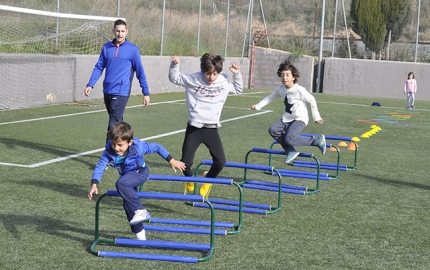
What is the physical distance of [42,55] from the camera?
1806 centimetres

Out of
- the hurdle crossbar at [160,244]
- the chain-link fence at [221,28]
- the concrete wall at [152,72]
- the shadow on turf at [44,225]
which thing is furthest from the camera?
the chain-link fence at [221,28]

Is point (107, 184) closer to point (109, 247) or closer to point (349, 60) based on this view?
point (109, 247)

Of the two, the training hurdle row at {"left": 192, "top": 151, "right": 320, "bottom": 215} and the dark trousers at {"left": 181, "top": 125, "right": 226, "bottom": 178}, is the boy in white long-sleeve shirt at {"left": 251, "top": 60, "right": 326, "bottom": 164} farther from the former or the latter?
the dark trousers at {"left": 181, "top": 125, "right": 226, "bottom": 178}

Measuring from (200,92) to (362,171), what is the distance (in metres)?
3.62

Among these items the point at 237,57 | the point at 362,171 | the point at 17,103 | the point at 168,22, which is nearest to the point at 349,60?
the point at 237,57

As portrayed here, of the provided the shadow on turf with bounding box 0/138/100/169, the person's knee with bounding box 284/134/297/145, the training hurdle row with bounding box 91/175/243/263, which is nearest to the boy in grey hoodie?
the training hurdle row with bounding box 91/175/243/263

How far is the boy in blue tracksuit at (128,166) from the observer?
573 centimetres

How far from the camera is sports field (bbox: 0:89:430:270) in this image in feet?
19.0

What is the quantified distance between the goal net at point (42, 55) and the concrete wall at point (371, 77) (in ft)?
46.8

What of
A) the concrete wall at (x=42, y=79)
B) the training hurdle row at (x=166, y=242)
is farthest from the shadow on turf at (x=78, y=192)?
the concrete wall at (x=42, y=79)

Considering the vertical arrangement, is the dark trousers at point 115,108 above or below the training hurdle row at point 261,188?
above

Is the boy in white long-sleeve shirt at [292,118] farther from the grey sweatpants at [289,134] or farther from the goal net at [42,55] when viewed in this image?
the goal net at [42,55]

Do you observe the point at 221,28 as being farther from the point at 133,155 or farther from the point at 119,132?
the point at 119,132

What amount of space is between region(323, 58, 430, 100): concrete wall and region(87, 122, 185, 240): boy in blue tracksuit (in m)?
26.3
